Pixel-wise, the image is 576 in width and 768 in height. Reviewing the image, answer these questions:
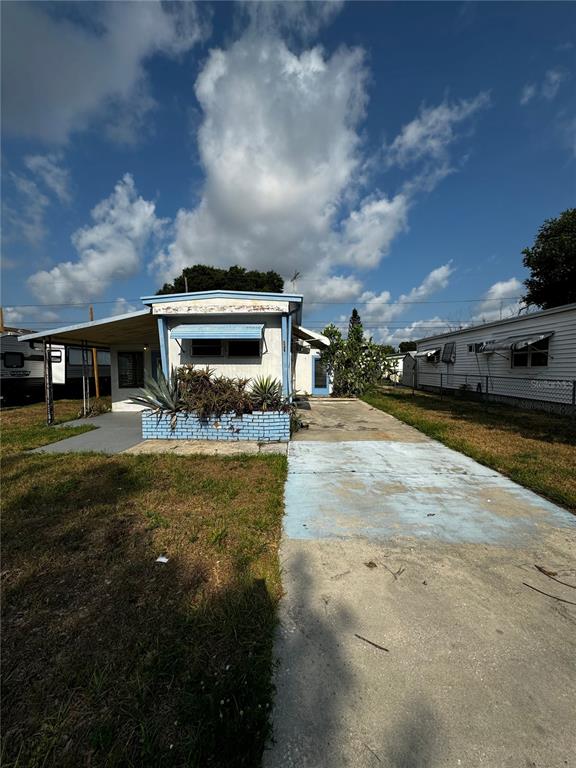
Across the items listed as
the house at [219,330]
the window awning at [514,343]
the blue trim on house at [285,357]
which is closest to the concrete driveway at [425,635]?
the blue trim on house at [285,357]

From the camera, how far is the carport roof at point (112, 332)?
7820 millimetres

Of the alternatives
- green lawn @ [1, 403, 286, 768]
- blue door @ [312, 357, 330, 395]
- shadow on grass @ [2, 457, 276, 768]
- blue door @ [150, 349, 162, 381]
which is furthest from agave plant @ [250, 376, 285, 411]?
blue door @ [312, 357, 330, 395]

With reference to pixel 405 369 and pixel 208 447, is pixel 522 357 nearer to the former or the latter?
pixel 208 447

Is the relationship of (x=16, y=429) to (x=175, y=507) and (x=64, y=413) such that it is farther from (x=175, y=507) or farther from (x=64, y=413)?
(x=175, y=507)

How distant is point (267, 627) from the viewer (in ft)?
6.63

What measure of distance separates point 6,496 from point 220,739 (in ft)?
13.6

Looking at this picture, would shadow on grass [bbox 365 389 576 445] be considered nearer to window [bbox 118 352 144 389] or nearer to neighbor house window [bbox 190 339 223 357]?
neighbor house window [bbox 190 339 223 357]

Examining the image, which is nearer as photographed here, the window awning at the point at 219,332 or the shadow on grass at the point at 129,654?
the shadow on grass at the point at 129,654

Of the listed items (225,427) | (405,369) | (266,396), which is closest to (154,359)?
(225,427)

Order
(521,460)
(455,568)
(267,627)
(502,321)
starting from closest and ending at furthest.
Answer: (267,627), (455,568), (521,460), (502,321)

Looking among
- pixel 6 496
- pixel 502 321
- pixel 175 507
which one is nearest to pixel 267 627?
pixel 175 507

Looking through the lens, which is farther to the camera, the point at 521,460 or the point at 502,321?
the point at 502,321

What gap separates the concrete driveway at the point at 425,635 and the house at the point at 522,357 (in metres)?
7.67

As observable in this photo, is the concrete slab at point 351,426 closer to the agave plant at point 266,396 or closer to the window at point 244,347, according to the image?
the agave plant at point 266,396
